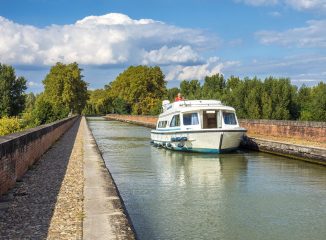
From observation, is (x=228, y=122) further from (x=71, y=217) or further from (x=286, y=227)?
(x=71, y=217)

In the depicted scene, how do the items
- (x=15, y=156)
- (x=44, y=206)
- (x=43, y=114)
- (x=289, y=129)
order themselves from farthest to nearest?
(x=43, y=114) → (x=289, y=129) → (x=15, y=156) → (x=44, y=206)

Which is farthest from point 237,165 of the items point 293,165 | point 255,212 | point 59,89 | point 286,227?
point 59,89

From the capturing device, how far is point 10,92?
75562mm

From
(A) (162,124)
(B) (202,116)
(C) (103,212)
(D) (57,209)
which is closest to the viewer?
(C) (103,212)

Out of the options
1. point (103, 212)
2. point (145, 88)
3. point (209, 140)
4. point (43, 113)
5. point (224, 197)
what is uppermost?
point (145, 88)

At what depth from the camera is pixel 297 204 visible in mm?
11547

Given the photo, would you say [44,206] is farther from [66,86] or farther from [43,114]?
[66,86]

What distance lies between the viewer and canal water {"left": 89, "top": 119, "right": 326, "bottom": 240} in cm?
915

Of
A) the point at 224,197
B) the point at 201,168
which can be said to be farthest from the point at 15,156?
the point at 201,168

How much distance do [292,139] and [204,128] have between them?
475cm

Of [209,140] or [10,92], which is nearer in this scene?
[209,140]

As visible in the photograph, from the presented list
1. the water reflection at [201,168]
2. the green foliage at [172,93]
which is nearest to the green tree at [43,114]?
the water reflection at [201,168]

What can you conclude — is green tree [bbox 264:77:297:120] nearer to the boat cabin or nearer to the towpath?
the boat cabin

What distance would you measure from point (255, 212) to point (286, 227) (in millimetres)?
1334
